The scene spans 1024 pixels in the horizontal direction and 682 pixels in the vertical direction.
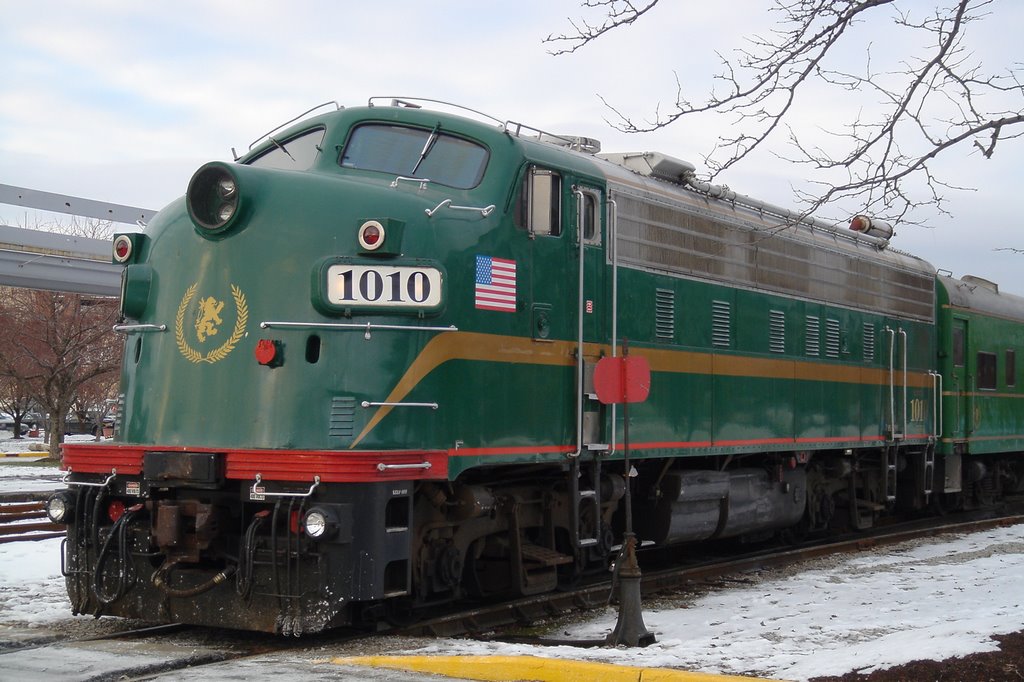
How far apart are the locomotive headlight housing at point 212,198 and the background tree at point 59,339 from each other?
26.3 meters

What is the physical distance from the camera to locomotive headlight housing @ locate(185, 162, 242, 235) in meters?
8.77

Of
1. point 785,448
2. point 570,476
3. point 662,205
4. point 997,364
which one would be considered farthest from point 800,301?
point 997,364

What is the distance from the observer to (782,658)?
802cm

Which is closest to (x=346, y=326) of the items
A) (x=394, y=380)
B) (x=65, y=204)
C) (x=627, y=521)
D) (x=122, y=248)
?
(x=394, y=380)

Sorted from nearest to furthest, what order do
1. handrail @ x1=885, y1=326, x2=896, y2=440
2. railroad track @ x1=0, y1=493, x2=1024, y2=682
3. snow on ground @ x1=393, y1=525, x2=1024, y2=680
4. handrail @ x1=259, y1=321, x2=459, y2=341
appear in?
1. railroad track @ x1=0, y1=493, x2=1024, y2=682
2. snow on ground @ x1=393, y1=525, x2=1024, y2=680
3. handrail @ x1=259, y1=321, x2=459, y2=341
4. handrail @ x1=885, y1=326, x2=896, y2=440

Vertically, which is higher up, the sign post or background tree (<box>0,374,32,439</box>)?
background tree (<box>0,374,32,439</box>)

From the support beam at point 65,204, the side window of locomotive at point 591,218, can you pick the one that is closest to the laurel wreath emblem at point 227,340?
the side window of locomotive at point 591,218

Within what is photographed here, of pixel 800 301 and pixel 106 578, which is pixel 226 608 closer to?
pixel 106 578

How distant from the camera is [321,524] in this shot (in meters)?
7.89

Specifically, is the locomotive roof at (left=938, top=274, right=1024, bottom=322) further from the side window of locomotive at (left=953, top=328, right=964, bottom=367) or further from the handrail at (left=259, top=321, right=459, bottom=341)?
the handrail at (left=259, top=321, right=459, bottom=341)

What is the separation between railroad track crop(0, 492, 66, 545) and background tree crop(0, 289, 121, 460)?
14144mm

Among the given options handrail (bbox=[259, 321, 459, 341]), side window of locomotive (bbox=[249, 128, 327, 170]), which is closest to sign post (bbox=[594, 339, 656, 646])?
handrail (bbox=[259, 321, 459, 341])

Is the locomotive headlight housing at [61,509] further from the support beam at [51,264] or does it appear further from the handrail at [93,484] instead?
the support beam at [51,264]

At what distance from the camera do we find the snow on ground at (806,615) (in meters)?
7.87
